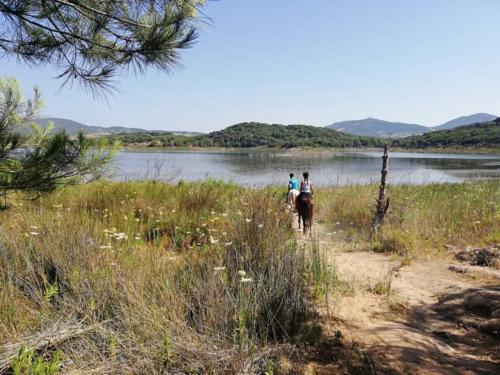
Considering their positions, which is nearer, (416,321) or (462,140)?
(416,321)

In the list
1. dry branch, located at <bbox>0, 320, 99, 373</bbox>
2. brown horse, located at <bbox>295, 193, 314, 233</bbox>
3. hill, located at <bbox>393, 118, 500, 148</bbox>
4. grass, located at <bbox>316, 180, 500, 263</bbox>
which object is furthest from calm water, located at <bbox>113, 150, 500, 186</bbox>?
hill, located at <bbox>393, 118, 500, 148</bbox>

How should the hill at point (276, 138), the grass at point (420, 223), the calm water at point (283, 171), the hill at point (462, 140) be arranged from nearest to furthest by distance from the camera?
the grass at point (420, 223) → the calm water at point (283, 171) → the hill at point (462, 140) → the hill at point (276, 138)

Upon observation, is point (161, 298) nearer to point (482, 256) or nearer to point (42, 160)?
point (42, 160)

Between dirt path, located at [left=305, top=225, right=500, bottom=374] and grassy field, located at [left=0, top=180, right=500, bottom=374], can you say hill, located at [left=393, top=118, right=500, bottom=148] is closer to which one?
dirt path, located at [left=305, top=225, right=500, bottom=374]

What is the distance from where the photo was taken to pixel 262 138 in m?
135

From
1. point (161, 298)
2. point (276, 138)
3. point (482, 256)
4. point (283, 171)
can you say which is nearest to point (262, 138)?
point (276, 138)

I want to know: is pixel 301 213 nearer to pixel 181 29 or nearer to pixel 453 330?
pixel 453 330

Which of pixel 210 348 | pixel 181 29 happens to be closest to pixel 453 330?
pixel 210 348

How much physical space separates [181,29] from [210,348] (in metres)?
3.03

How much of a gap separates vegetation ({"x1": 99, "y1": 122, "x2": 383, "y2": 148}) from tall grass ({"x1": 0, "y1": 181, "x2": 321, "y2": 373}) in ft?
329

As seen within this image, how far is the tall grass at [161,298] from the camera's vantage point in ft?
8.38

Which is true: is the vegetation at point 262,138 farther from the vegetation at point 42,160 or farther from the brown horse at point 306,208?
the vegetation at point 42,160

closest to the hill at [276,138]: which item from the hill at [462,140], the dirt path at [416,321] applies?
the hill at [462,140]

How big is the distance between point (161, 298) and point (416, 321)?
2.93m
